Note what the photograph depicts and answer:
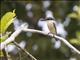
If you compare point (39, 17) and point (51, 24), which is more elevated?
point (51, 24)

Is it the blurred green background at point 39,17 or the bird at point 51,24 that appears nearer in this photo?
the bird at point 51,24

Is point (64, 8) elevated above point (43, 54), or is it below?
above

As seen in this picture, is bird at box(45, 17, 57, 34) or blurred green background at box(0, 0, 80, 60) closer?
bird at box(45, 17, 57, 34)

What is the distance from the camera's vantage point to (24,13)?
3691 mm

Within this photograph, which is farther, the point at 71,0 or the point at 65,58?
the point at 71,0

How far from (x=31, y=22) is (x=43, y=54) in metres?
0.37

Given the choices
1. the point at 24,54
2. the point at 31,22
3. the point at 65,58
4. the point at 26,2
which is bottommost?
the point at 65,58

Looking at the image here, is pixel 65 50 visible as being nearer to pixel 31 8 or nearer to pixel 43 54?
pixel 43 54

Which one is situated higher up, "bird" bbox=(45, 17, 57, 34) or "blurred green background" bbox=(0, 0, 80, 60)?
"bird" bbox=(45, 17, 57, 34)

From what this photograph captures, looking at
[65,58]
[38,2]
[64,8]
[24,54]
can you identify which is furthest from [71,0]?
[24,54]

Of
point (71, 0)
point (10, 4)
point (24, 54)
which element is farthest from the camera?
point (71, 0)

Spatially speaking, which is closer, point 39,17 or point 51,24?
point 51,24

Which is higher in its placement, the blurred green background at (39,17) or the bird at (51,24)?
the bird at (51,24)

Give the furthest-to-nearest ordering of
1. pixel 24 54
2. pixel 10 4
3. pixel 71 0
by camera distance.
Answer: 1. pixel 71 0
2. pixel 10 4
3. pixel 24 54
